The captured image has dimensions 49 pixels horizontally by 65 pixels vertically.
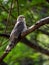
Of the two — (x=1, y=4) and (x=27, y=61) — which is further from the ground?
(x=1, y=4)

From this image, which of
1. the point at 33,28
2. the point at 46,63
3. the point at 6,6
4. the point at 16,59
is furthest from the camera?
the point at 46,63

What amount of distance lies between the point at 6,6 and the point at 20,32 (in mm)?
2043

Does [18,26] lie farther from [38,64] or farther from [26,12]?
[38,64]

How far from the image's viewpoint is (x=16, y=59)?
9469mm

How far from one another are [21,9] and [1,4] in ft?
4.01

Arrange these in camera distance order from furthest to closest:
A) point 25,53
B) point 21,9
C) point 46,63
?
point 46,63 → point 25,53 → point 21,9

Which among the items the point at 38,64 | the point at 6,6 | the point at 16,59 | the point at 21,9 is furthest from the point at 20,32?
the point at 38,64

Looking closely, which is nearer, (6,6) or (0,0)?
(0,0)

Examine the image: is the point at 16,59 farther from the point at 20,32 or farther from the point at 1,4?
the point at 20,32

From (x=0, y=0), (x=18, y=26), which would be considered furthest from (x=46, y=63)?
(x=18, y=26)

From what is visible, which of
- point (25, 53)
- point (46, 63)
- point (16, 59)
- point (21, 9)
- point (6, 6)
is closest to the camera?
point (6, 6)

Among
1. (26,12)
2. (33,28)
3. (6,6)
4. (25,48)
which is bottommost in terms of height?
(25,48)

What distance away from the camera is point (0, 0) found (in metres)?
5.90

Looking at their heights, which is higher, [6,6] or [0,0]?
[0,0]
